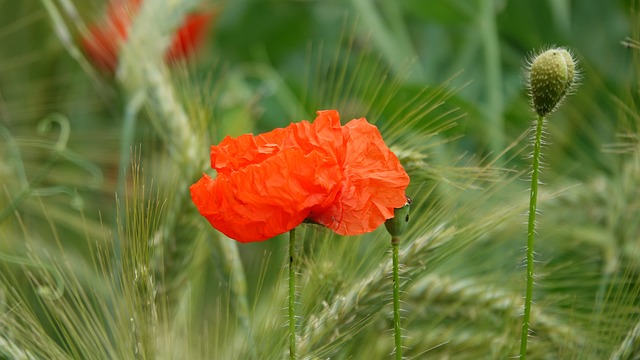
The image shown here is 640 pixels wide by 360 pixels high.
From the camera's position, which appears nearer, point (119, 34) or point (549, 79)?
point (549, 79)

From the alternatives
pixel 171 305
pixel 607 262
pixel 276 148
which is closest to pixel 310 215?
pixel 276 148

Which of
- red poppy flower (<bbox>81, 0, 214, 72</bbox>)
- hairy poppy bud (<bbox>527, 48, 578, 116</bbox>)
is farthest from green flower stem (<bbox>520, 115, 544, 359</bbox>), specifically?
red poppy flower (<bbox>81, 0, 214, 72</bbox>)

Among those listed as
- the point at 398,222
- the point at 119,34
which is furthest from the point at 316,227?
the point at 119,34

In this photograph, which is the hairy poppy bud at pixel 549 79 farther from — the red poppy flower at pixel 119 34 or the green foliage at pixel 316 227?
the red poppy flower at pixel 119 34

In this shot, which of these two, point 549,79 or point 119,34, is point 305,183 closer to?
point 549,79

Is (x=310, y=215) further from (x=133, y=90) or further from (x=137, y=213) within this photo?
(x=133, y=90)

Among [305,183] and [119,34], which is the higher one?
[119,34]
